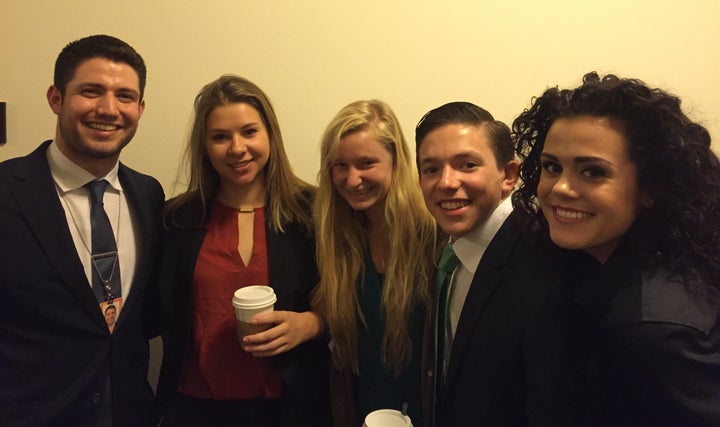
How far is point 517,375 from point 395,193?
66cm

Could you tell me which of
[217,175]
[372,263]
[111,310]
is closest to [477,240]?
[372,263]

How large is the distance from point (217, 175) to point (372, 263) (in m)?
0.65

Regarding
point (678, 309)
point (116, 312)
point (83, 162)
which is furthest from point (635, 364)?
point (83, 162)

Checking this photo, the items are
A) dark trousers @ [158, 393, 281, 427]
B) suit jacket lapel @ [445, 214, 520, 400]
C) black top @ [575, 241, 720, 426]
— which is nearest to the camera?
black top @ [575, 241, 720, 426]

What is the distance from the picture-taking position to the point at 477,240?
1.19m

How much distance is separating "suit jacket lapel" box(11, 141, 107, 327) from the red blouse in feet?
0.97

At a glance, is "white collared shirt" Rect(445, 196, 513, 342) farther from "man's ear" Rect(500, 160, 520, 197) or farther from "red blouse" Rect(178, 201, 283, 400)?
"red blouse" Rect(178, 201, 283, 400)

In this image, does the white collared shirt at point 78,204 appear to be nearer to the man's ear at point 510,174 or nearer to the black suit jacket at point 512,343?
the black suit jacket at point 512,343

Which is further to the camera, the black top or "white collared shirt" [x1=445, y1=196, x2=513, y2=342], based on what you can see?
"white collared shirt" [x1=445, y1=196, x2=513, y2=342]

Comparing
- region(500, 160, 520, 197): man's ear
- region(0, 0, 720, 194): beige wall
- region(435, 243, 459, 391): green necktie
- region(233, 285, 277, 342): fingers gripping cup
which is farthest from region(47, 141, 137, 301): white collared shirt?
region(500, 160, 520, 197): man's ear

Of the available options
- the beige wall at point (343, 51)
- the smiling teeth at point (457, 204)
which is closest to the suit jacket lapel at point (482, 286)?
the smiling teeth at point (457, 204)

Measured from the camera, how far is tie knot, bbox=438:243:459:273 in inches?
49.9

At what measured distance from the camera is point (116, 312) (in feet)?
4.45

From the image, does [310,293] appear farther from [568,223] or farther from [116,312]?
[568,223]
